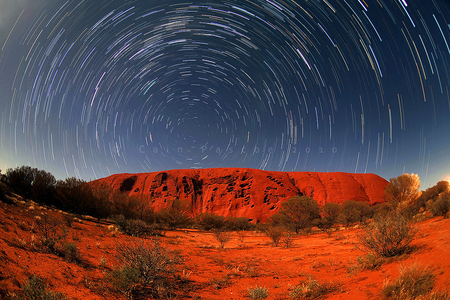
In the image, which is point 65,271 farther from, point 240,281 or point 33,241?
point 240,281

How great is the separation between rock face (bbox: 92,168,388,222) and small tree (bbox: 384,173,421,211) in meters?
34.8

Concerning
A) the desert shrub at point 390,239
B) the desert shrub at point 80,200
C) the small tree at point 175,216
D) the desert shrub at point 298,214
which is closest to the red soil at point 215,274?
the desert shrub at point 390,239

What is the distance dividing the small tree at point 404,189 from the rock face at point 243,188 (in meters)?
34.8

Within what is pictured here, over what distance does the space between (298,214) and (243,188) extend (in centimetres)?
4273

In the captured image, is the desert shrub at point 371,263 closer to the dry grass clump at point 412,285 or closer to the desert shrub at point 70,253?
the dry grass clump at point 412,285

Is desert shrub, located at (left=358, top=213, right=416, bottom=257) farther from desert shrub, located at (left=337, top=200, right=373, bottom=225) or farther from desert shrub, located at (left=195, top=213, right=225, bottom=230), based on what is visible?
desert shrub, located at (left=195, top=213, right=225, bottom=230)

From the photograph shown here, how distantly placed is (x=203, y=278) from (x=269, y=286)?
295cm

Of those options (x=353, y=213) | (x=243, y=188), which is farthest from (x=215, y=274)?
(x=243, y=188)

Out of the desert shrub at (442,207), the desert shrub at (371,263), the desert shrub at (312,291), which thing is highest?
the desert shrub at (442,207)

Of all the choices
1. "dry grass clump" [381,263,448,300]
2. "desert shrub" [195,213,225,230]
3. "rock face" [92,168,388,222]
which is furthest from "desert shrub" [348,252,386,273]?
"rock face" [92,168,388,222]

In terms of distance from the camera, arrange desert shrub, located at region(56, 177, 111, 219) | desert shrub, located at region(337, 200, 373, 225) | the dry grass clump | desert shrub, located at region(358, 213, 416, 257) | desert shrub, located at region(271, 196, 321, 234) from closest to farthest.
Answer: the dry grass clump, desert shrub, located at region(358, 213, 416, 257), desert shrub, located at region(56, 177, 111, 219), desert shrub, located at region(337, 200, 373, 225), desert shrub, located at region(271, 196, 321, 234)

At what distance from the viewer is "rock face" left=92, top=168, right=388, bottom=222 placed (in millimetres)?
67000

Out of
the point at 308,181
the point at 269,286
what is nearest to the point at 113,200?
the point at 269,286

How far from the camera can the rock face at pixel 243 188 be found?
67.0m
